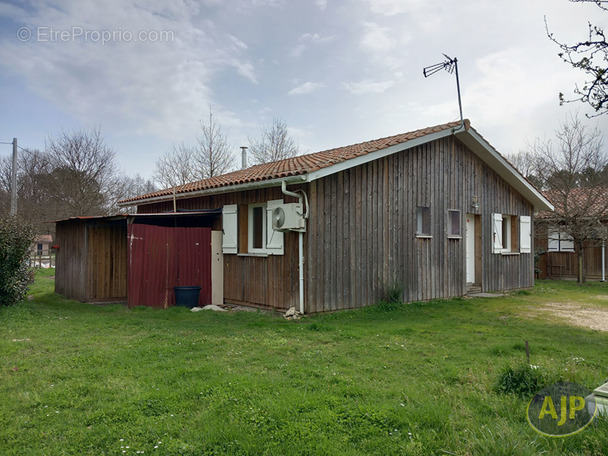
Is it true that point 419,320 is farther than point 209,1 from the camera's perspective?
No

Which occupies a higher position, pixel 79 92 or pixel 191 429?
pixel 79 92

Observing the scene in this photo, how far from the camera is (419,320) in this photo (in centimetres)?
804

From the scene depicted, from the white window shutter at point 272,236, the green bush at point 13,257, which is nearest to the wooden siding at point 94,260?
the green bush at point 13,257

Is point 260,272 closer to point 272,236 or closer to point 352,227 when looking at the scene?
point 272,236

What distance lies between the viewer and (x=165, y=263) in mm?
9555

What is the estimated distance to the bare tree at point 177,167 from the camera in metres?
27.6

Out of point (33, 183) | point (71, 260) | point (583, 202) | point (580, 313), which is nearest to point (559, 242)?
point (583, 202)

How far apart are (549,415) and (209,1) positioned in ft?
36.5

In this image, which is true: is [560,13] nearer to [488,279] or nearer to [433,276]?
[433,276]

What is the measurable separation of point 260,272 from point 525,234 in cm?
997

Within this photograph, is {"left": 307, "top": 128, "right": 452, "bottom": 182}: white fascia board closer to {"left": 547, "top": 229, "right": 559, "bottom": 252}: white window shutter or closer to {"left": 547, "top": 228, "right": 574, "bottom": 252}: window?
{"left": 547, "top": 228, "right": 574, "bottom": 252}: window

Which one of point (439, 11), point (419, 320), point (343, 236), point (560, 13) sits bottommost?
point (419, 320)

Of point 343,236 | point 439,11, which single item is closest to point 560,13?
point 439,11

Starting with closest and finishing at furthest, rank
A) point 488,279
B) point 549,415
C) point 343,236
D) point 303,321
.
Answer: point 549,415, point 303,321, point 343,236, point 488,279
